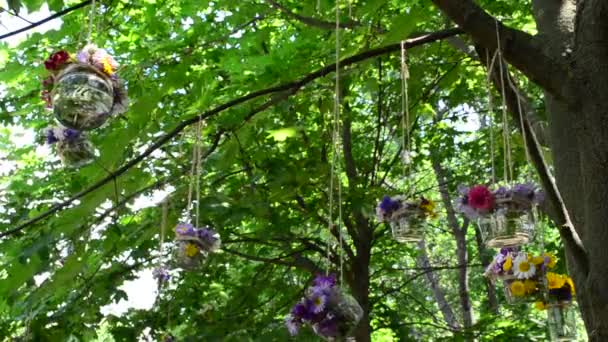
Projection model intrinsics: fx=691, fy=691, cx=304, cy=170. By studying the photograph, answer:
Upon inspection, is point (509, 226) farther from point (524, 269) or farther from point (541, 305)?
point (541, 305)

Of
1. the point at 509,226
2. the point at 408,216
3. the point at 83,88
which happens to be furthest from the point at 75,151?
the point at 509,226

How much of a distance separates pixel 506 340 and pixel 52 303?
282 centimetres

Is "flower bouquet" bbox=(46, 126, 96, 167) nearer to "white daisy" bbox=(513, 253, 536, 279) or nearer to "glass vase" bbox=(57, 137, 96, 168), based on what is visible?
"glass vase" bbox=(57, 137, 96, 168)

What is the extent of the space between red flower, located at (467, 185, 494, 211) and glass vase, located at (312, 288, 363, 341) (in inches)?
20.9

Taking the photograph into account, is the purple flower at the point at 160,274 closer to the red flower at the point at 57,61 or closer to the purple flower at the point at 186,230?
the purple flower at the point at 186,230

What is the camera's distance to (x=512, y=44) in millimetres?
2127

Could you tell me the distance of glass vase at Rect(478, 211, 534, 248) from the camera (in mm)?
2203

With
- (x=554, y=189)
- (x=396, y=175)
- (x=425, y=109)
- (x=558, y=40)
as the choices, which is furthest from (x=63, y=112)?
(x=396, y=175)

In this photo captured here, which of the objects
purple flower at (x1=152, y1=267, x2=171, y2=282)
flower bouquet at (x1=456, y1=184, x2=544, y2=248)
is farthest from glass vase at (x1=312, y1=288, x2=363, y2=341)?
purple flower at (x1=152, y1=267, x2=171, y2=282)

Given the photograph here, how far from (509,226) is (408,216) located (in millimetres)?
444

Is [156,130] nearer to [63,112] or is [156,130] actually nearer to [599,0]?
[63,112]

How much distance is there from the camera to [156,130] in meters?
3.27

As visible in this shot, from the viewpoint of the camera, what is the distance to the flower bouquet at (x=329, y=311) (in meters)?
1.95

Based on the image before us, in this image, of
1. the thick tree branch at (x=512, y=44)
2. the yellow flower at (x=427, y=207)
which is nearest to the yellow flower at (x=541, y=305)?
the yellow flower at (x=427, y=207)
